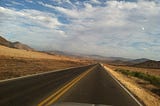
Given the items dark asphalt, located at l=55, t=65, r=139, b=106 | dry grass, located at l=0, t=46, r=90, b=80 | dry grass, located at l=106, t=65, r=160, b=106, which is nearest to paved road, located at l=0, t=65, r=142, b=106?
dark asphalt, located at l=55, t=65, r=139, b=106

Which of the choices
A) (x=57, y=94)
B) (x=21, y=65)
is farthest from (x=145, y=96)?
(x=21, y=65)

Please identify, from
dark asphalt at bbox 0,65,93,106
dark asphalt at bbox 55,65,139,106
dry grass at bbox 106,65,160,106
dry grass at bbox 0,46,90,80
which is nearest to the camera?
dark asphalt at bbox 0,65,93,106

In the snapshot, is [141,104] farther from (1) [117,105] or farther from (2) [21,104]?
(2) [21,104]

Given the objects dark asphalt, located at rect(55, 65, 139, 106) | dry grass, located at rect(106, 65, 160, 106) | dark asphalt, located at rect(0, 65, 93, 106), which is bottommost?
dry grass, located at rect(106, 65, 160, 106)

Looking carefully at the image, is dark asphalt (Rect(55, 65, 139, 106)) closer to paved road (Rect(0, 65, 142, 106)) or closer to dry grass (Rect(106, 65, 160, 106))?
paved road (Rect(0, 65, 142, 106))

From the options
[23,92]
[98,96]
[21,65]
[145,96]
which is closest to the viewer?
[23,92]

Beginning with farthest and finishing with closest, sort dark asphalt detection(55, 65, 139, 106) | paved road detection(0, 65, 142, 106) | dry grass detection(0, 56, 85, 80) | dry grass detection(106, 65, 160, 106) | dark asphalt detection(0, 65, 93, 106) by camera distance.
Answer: dry grass detection(0, 56, 85, 80)
dry grass detection(106, 65, 160, 106)
dark asphalt detection(55, 65, 139, 106)
paved road detection(0, 65, 142, 106)
dark asphalt detection(0, 65, 93, 106)

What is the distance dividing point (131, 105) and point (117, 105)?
0.80 meters

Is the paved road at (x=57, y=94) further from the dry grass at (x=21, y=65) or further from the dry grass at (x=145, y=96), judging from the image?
the dry grass at (x=21, y=65)

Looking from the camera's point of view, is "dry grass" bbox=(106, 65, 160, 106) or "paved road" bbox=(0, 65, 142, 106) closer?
"paved road" bbox=(0, 65, 142, 106)

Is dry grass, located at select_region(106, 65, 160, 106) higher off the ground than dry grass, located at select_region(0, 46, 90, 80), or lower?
lower

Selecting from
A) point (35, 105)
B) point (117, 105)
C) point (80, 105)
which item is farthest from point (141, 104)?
point (35, 105)

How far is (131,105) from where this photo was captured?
1223 centimetres

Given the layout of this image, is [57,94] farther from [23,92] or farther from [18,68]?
[18,68]
